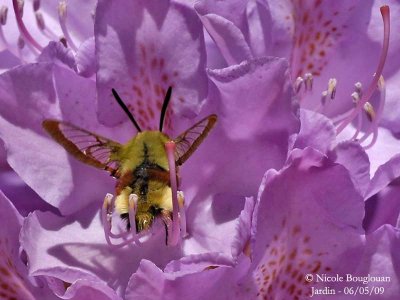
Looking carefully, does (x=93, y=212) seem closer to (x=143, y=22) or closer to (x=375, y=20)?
(x=143, y=22)

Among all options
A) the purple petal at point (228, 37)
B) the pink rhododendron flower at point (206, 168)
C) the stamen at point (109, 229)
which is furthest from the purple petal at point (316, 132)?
the stamen at point (109, 229)

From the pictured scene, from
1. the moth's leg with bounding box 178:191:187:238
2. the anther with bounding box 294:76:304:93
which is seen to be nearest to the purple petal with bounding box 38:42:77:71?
the moth's leg with bounding box 178:191:187:238

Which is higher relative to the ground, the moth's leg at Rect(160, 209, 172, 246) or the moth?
the moth

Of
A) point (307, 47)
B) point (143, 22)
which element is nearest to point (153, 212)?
point (143, 22)

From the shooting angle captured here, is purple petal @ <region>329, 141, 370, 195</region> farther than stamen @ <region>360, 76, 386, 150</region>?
No

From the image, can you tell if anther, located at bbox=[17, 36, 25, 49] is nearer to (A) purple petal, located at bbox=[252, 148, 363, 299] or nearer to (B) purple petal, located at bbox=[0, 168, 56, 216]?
(B) purple petal, located at bbox=[0, 168, 56, 216]

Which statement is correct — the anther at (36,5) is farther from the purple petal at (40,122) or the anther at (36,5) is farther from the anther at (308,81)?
the anther at (308,81)

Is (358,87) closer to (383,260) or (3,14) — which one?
(383,260)
